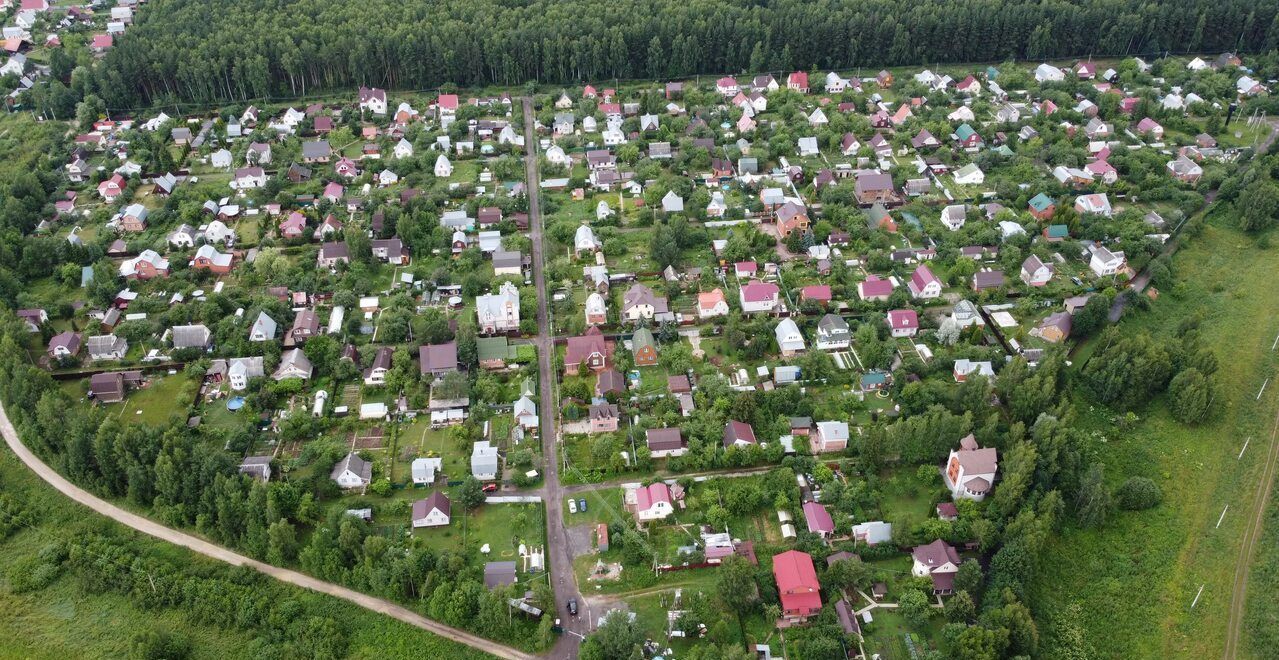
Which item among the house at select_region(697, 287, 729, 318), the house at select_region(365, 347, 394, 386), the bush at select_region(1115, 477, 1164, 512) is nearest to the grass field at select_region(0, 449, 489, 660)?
the house at select_region(365, 347, 394, 386)

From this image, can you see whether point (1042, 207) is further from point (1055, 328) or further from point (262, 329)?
point (262, 329)

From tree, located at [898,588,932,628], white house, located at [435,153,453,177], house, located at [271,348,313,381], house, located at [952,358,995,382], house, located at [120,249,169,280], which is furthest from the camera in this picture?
white house, located at [435,153,453,177]

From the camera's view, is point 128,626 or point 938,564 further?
point 938,564

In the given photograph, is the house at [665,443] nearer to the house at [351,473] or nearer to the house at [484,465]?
the house at [484,465]

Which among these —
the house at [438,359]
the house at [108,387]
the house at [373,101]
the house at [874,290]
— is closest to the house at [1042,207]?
the house at [874,290]

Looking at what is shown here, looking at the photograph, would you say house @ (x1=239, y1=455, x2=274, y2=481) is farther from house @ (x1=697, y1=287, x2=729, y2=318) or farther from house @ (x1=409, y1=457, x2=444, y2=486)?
house @ (x1=697, y1=287, x2=729, y2=318)

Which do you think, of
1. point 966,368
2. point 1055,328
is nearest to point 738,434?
point 966,368

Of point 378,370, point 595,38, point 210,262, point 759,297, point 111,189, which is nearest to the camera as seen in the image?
point 378,370

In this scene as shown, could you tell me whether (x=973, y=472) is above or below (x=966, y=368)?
below
